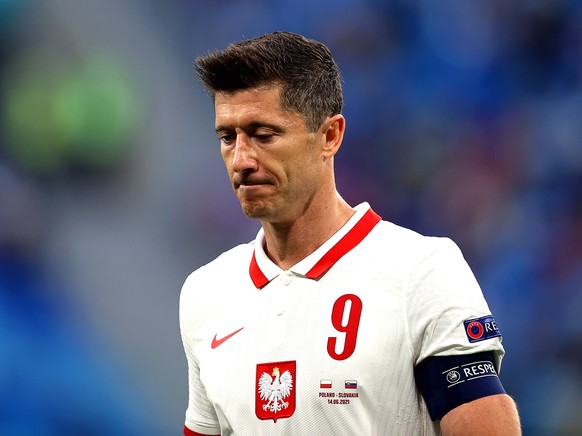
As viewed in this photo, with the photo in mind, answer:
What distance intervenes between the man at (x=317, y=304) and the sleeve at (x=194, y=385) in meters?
0.01

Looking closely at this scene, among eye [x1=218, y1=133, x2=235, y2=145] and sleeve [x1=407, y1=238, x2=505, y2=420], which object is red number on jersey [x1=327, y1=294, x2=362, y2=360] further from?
eye [x1=218, y1=133, x2=235, y2=145]

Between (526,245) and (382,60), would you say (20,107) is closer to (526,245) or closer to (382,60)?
(382,60)

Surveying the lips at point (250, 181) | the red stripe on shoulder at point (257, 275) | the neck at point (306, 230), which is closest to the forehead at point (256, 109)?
the lips at point (250, 181)

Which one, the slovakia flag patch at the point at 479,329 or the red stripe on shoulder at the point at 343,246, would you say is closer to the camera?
the slovakia flag patch at the point at 479,329

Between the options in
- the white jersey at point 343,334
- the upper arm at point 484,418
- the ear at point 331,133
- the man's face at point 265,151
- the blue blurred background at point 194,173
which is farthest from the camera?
the blue blurred background at point 194,173

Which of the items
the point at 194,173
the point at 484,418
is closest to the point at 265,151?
the point at 484,418

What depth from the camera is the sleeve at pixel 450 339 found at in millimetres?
1846

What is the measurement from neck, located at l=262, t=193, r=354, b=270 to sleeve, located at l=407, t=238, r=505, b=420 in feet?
0.90

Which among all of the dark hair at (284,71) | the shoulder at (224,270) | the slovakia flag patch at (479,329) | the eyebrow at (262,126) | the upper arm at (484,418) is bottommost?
the upper arm at (484,418)

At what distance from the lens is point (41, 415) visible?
4.42 metres

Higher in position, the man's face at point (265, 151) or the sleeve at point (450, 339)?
the man's face at point (265, 151)

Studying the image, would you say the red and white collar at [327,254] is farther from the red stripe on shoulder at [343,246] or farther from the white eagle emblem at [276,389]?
the white eagle emblem at [276,389]

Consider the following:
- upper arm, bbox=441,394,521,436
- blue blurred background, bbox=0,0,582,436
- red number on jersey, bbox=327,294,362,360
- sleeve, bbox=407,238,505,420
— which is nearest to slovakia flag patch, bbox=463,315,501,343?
sleeve, bbox=407,238,505,420

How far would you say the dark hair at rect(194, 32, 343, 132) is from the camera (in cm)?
205
